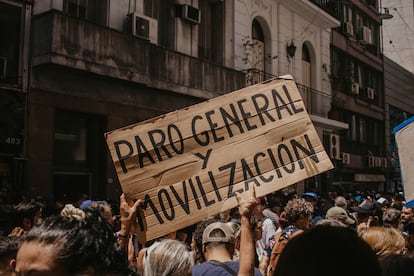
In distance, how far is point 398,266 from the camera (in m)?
1.78

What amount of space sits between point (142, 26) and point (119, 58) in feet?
3.89

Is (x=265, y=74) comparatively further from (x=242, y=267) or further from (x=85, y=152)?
(x=242, y=267)

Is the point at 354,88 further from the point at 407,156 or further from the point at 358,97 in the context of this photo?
the point at 407,156

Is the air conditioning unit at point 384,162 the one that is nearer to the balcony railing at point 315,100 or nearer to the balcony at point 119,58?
the balcony railing at point 315,100

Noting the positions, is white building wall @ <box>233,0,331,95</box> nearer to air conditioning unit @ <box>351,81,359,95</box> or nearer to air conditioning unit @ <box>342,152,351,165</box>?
air conditioning unit @ <box>351,81,359,95</box>

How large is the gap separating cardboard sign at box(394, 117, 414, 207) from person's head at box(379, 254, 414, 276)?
8.28 ft

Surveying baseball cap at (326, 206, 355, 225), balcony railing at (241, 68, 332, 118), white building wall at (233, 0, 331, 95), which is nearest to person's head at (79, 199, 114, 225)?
baseball cap at (326, 206, 355, 225)

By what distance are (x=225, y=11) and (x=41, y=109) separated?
715cm

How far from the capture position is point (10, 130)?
932 cm

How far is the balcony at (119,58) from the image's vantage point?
385 inches

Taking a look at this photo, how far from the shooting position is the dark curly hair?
164cm

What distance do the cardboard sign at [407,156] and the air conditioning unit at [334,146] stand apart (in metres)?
16.4

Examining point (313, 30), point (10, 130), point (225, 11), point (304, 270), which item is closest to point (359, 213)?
point (304, 270)

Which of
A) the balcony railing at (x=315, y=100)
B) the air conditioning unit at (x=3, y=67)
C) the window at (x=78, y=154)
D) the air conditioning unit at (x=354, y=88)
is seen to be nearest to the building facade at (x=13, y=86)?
the air conditioning unit at (x=3, y=67)
